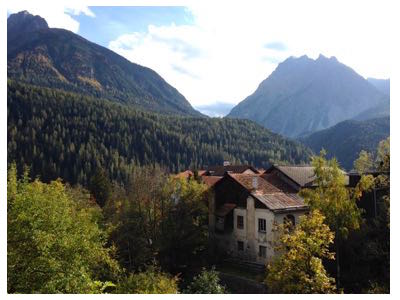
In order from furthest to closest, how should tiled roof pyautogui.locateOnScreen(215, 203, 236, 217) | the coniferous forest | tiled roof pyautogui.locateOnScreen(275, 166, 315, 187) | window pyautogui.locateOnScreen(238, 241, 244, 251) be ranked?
tiled roof pyautogui.locateOnScreen(275, 166, 315, 187), tiled roof pyautogui.locateOnScreen(215, 203, 236, 217), window pyautogui.locateOnScreen(238, 241, 244, 251), the coniferous forest

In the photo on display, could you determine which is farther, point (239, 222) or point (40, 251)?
point (239, 222)

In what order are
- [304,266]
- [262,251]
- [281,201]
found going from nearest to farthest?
[304,266] < [262,251] < [281,201]

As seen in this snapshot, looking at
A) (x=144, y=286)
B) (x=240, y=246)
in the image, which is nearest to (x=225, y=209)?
(x=240, y=246)

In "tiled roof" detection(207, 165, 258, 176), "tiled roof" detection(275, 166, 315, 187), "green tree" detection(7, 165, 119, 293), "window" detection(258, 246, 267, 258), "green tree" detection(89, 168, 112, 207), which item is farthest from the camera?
"green tree" detection(89, 168, 112, 207)

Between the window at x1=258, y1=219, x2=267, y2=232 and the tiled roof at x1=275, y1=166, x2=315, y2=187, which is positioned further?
the tiled roof at x1=275, y1=166, x2=315, y2=187

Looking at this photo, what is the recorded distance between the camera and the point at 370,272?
2722cm

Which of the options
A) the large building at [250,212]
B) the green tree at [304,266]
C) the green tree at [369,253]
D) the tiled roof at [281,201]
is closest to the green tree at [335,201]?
the green tree at [369,253]

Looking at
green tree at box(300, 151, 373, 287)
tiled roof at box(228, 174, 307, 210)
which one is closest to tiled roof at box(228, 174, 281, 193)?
tiled roof at box(228, 174, 307, 210)

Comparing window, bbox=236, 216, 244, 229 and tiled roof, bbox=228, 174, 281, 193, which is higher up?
tiled roof, bbox=228, 174, 281, 193

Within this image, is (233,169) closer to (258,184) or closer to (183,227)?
(258,184)

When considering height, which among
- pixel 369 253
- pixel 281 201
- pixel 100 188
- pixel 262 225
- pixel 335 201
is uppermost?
pixel 335 201

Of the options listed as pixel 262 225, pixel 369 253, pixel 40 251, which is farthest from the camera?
pixel 262 225

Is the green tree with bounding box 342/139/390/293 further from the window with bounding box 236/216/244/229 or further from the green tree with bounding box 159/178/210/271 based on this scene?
the green tree with bounding box 159/178/210/271
